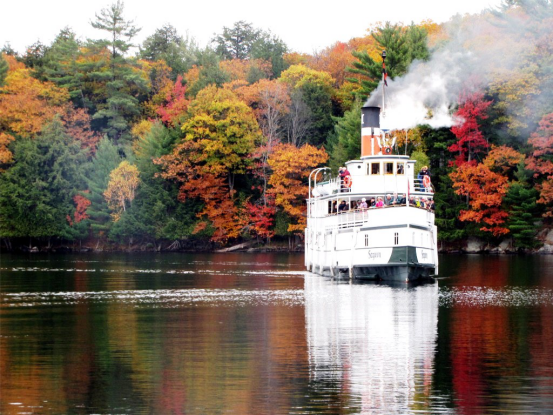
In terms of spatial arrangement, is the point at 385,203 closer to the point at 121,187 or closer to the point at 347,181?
the point at 347,181

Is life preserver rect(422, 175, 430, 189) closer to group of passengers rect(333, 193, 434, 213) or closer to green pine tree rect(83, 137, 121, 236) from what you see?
group of passengers rect(333, 193, 434, 213)

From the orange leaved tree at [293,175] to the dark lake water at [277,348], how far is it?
1876 inches

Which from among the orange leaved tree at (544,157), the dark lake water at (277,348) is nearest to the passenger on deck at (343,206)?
the dark lake water at (277,348)

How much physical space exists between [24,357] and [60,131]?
8892cm

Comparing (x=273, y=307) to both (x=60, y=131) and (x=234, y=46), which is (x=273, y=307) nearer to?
(x=60, y=131)

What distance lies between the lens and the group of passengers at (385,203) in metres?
58.3

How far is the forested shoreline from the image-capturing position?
293ft

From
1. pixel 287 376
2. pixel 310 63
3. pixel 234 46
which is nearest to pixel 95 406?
pixel 287 376

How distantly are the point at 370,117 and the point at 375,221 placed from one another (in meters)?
12.8

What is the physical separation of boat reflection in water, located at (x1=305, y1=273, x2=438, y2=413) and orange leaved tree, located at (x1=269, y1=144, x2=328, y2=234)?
52.6 m

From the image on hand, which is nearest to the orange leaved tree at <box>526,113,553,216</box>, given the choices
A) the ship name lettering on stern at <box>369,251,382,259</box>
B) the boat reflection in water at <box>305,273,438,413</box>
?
the ship name lettering on stern at <box>369,251,382,259</box>

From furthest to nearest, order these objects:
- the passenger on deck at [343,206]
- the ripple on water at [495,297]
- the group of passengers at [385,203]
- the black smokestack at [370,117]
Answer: the black smokestack at [370,117], the passenger on deck at [343,206], the group of passengers at [385,203], the ripple on water at [495,297]

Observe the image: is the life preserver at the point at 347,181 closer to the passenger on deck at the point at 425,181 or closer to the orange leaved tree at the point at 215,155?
the passenger on deck at the point at 425,181

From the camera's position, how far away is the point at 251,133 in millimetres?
109312
